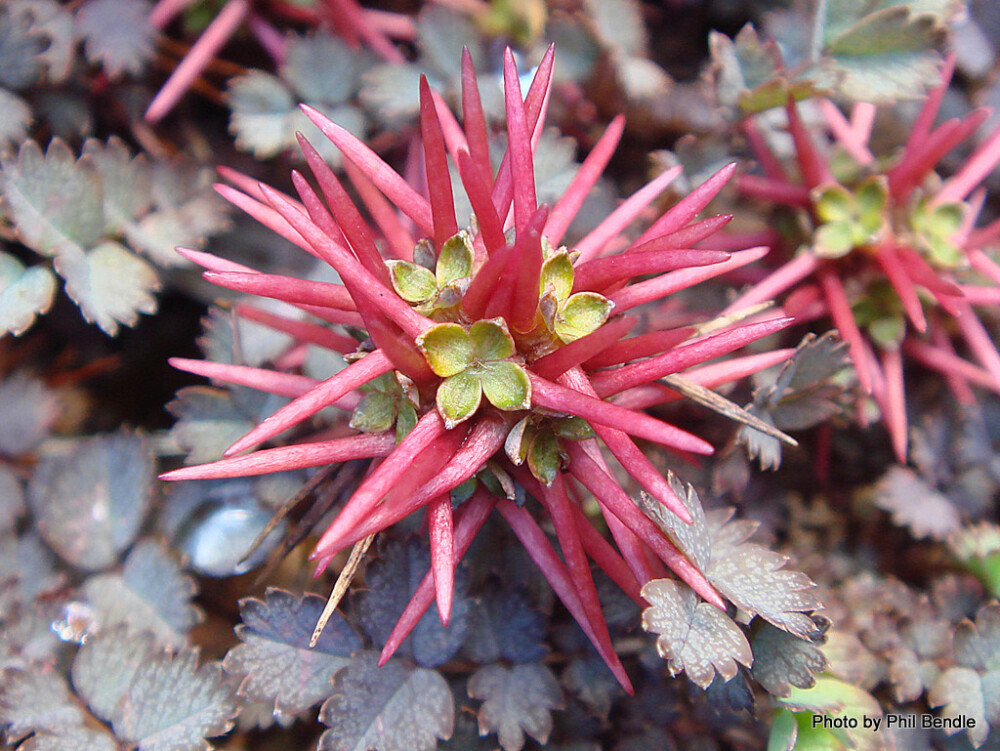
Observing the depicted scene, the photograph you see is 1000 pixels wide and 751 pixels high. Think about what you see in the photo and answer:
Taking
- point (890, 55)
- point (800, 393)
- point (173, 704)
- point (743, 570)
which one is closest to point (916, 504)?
point (800, 393)

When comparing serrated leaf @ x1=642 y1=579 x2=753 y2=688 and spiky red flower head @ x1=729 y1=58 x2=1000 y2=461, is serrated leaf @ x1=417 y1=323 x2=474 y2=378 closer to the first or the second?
serrated leaf @ x1=642 y1=579 x2=753 y2=688

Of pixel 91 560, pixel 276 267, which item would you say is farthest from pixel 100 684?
pixel 276 267

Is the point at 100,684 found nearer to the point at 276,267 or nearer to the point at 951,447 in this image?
the point at 276,267

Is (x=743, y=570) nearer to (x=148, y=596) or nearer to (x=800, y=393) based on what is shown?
(x=800, y=393)

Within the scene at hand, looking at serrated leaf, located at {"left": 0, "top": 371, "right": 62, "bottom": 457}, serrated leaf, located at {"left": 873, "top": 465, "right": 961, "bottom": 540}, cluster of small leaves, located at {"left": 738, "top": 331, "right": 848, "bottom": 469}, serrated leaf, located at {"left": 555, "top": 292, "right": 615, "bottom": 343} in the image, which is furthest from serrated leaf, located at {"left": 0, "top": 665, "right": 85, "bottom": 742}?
serrated leaf, located at {"left": 873, "top": 465, "right": 961, "bottom": 540}

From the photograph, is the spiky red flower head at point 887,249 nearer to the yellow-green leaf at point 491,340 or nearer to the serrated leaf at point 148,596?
the yellow-green leaf at point 491,340

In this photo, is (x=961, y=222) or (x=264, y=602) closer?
(x=264, y=602)
